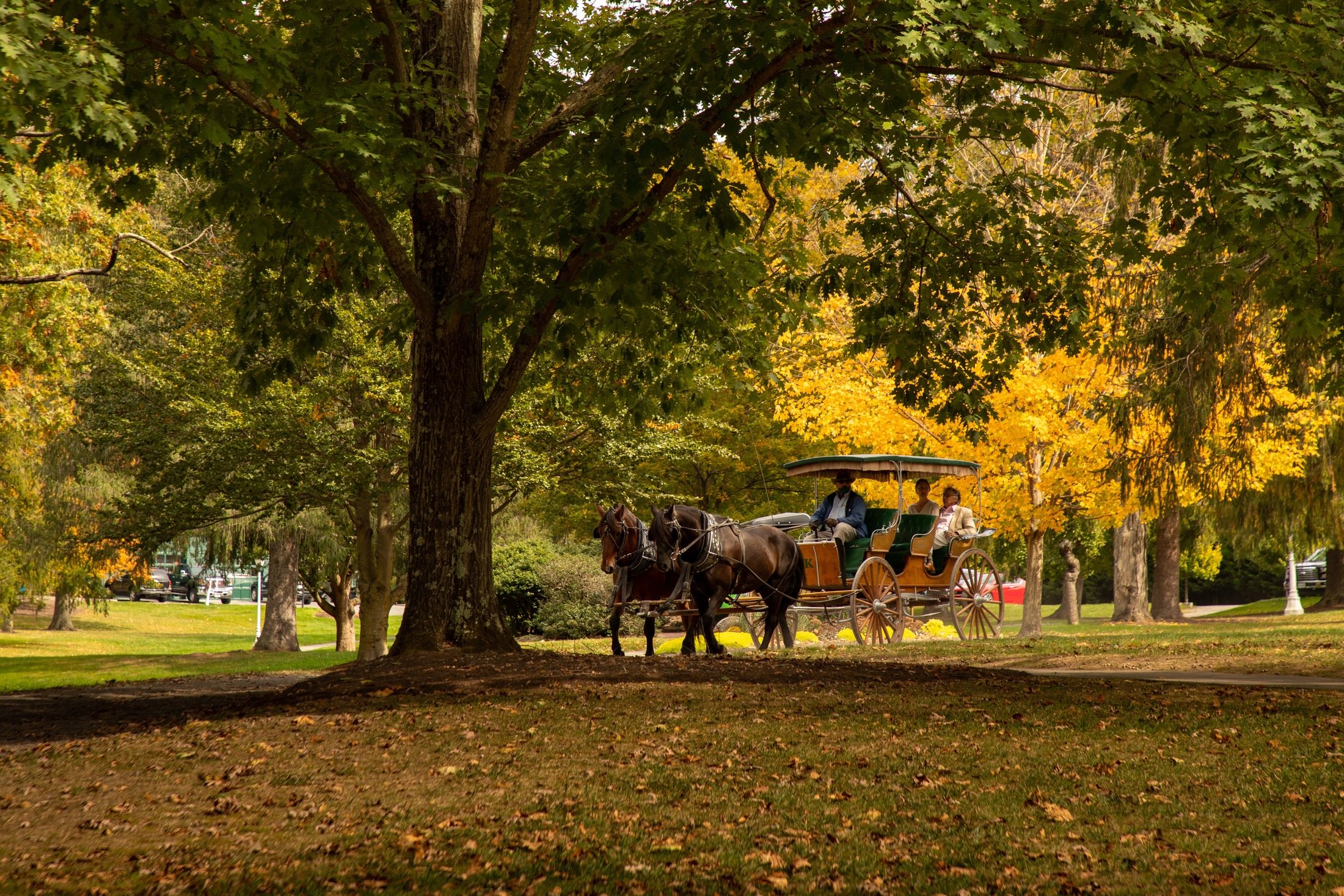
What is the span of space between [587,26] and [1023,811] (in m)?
13.8

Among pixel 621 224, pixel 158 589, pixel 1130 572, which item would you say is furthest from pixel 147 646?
pixel 158 589

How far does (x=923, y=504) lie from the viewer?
64.2 feet

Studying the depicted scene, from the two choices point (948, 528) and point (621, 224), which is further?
point (948, 528)

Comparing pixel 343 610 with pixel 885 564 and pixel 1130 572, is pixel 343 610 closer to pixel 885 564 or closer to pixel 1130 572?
pixel 885 564

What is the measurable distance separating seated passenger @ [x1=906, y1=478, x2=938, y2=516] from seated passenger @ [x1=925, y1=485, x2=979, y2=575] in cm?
17

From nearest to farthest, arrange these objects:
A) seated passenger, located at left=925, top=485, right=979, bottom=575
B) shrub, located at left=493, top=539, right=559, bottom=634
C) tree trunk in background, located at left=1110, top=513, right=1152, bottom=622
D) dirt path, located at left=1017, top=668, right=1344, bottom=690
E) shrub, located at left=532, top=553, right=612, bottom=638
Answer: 1. dirt path, located at left=1017, top=668, right=1344, bottom=690
2. seated passenger, located at left=925, top=485, right=979, bottom=575
3. shrub, located at left=532, top=553, right=612, bottom=638
4. shrub, located at left=493, top=539, right=559, bottom=634
5. tree trunk in background, located at left=1110, top=513, right=1152, bottom=622

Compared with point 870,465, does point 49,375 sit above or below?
above

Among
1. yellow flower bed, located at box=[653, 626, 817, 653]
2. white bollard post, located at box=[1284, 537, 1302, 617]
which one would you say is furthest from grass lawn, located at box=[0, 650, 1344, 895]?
white bollard post, located at box=[1284, 537, 1302, 617]

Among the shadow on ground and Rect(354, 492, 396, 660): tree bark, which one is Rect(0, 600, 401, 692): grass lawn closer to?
Rect(354, 492, 396, 660): tree bark

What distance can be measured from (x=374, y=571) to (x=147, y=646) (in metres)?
15.9

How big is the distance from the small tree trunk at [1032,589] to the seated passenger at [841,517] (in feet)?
23.7

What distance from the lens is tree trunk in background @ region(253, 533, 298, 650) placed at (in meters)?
32.1

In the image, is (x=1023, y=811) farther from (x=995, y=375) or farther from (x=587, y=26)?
(x=587, y=26)

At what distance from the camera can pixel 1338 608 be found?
39.8m
